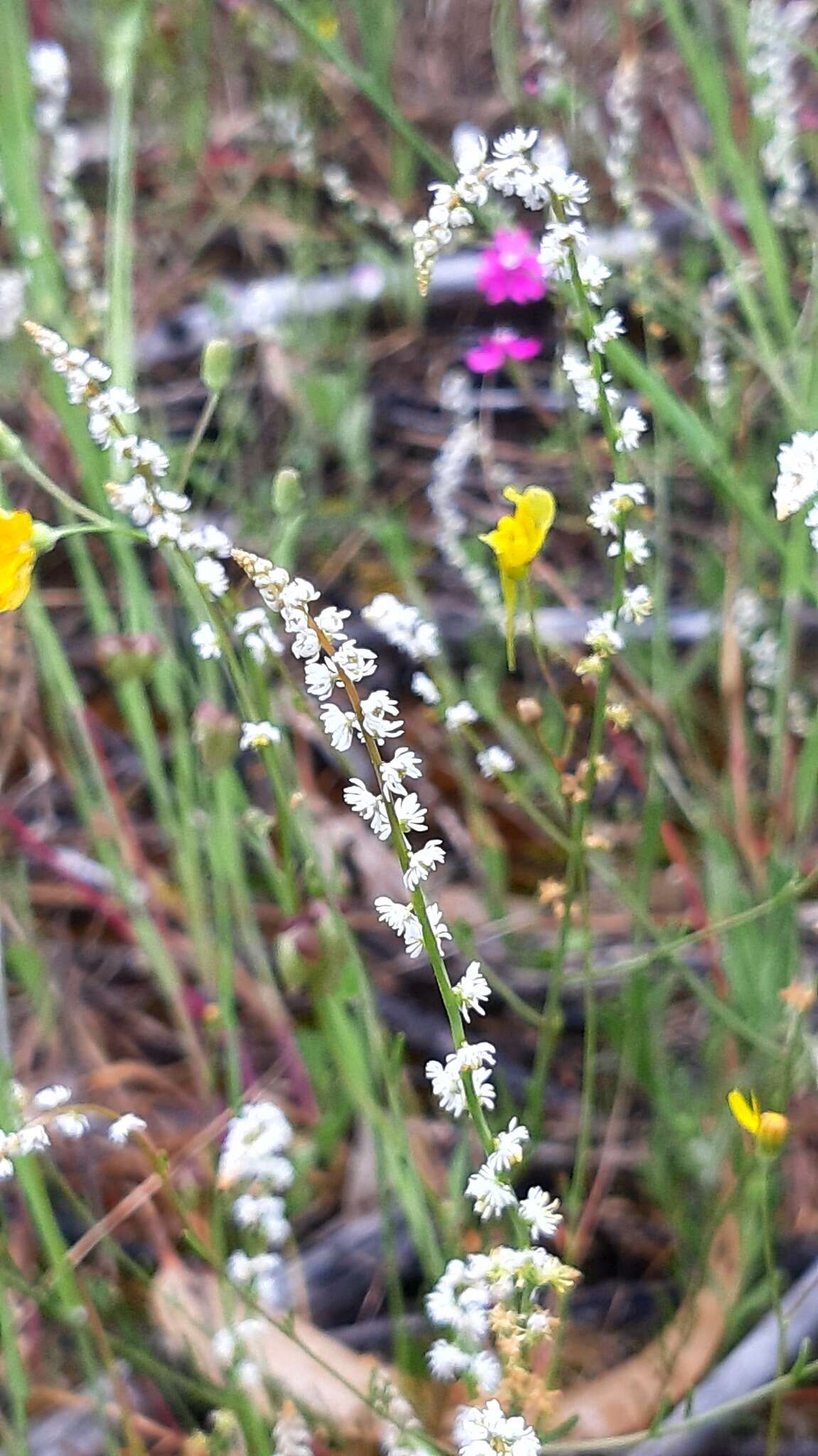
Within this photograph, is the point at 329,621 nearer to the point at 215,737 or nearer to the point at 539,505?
the point at 539,505

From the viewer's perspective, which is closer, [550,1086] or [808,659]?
[550,1086]

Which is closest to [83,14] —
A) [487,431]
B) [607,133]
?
[607,133]

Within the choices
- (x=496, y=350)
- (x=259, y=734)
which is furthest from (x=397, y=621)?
(x=496, y=350)

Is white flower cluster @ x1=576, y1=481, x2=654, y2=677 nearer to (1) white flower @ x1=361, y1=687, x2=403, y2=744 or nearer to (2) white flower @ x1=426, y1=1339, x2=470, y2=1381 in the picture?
(1) white flower @ x1=361, y1=687, x2=403, y2=744

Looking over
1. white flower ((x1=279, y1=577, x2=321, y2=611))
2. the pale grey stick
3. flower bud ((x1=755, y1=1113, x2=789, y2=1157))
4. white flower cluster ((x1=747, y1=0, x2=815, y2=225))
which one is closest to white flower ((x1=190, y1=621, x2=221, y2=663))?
white flower ((x1=279, y1=577, x2=321, y2=611))

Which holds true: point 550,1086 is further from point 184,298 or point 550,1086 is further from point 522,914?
point 184,298

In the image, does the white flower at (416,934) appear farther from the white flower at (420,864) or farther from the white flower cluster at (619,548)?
the white flower cluster at (619,548)
